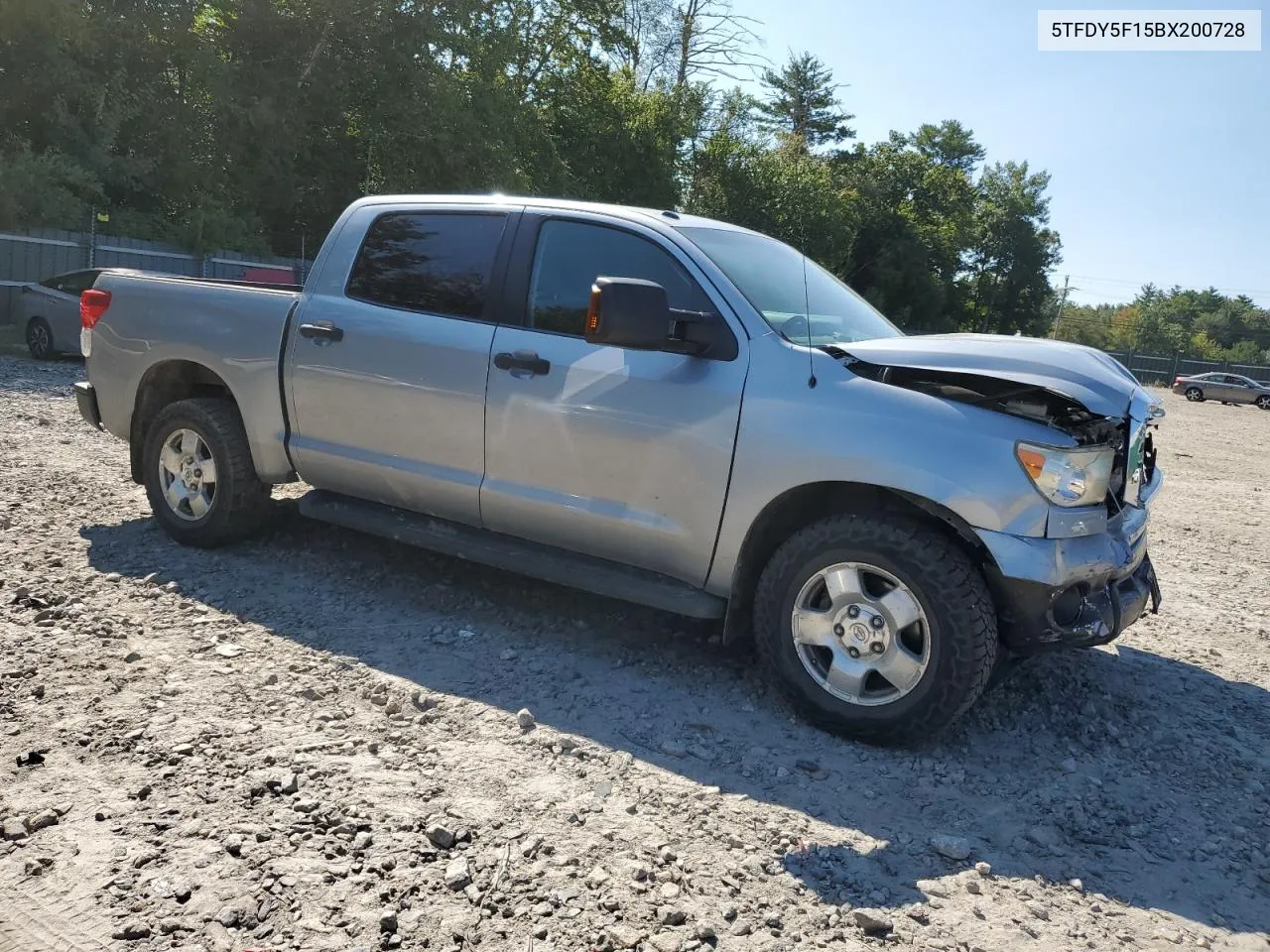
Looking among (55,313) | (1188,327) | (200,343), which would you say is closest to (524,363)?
(200,343)

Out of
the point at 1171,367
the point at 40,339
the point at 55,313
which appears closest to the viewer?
the point at 55,313

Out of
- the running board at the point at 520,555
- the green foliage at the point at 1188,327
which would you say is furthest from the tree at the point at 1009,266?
the running board at the point at 520,555

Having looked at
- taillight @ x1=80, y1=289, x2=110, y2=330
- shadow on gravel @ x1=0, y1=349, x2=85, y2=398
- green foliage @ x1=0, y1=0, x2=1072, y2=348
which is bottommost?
shadow on gravel @ x1=0, y1=349, x2=85, y2=398

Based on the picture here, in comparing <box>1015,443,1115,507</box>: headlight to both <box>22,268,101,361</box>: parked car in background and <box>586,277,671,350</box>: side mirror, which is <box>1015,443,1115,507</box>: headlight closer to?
<box>586,277,671,350</box>: side mirror

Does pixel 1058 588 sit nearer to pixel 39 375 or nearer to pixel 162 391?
pixel 162 391

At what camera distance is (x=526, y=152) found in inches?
1149

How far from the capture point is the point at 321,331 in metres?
5.17

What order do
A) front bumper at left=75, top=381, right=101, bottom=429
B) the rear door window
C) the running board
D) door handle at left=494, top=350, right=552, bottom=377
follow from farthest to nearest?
front bumper at left=75, top=381, right=101, bottom=429, the rear door window, door handle at left=494, top=350, right=552, bottom=377, the running board

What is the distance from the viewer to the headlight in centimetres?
358

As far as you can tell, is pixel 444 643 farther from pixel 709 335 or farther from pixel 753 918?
pixel 753 918

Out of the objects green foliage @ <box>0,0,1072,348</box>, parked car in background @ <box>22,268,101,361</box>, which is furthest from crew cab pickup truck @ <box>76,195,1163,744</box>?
green foliage @ <box>0,0,1072,348</box>

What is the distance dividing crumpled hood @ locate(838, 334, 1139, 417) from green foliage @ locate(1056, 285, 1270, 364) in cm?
10534

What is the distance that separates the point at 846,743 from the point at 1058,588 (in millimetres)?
970

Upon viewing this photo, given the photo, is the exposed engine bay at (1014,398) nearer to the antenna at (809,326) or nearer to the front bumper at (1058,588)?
the antenna at (809,326)
